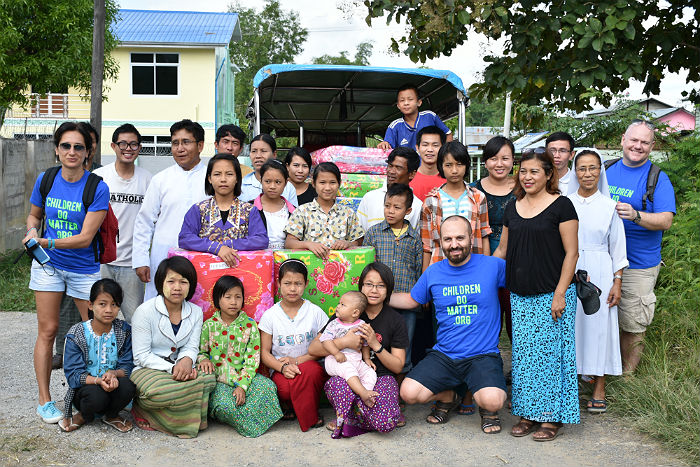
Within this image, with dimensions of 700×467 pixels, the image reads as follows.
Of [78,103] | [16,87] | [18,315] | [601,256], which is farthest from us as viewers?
[78,103]

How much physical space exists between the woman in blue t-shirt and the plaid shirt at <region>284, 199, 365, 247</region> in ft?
4.45

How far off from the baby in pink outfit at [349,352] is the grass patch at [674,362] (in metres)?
1.82

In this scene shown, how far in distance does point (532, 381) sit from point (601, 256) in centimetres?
107

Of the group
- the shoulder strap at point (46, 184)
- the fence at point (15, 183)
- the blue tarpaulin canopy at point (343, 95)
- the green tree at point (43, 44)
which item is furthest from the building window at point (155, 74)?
the shoulder strap at point (46, 184)

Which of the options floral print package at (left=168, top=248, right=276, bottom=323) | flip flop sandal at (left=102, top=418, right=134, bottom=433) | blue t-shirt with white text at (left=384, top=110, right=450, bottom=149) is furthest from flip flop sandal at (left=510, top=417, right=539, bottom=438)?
blue t-shirt with white text at (left=384, top=110, right=450, bottom=149)

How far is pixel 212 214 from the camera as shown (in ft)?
15.9

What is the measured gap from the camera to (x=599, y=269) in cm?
475

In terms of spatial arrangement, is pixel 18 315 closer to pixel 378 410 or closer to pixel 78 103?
pixel 378 410

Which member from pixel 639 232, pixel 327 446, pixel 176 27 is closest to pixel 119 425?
pixel 327 446

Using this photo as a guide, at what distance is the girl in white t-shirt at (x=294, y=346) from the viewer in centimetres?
448

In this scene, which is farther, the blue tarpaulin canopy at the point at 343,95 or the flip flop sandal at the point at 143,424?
the blue tarpaulin canopy at the point at 343,95

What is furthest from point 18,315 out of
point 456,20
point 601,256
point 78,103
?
point 78,103

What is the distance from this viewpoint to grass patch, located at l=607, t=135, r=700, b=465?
4234 millimetres

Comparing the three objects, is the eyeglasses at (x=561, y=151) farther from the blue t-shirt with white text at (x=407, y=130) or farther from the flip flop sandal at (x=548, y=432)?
the flip flop sandal at (x=548, y=432)
